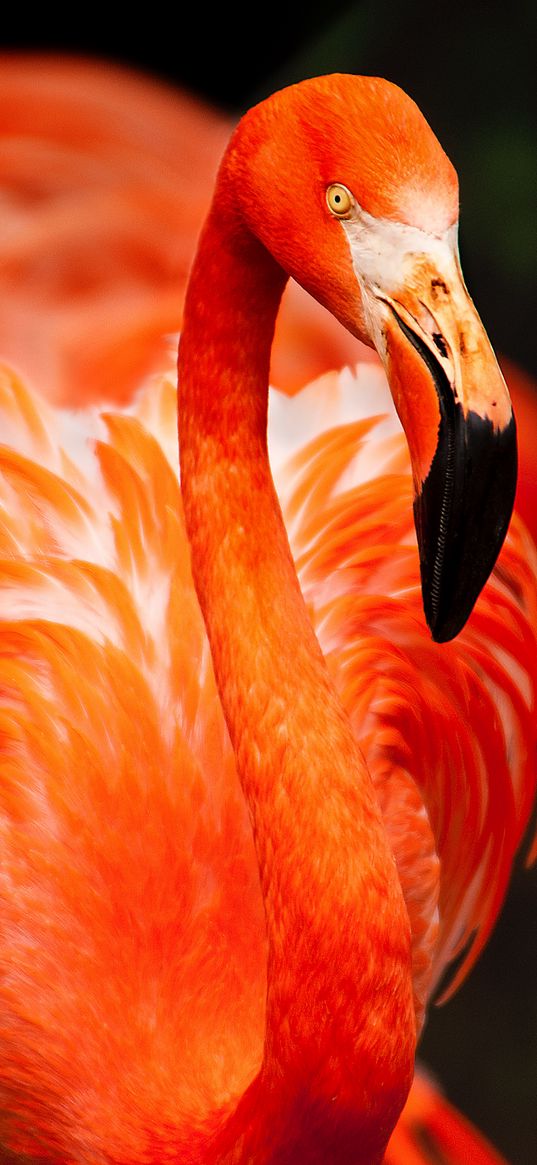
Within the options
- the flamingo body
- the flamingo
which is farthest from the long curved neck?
the flamingo body

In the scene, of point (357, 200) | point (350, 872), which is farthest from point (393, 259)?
point (350, 872)

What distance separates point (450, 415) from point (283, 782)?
12.1 inches

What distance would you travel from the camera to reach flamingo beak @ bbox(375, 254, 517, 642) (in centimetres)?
64

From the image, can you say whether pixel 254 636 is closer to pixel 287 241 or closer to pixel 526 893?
pixel 287 241

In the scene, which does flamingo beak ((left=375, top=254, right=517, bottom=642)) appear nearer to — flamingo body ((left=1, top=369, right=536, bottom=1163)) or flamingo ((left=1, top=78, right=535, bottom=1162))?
flamingo ((left=1, top=78, right=535, bottom=1162))

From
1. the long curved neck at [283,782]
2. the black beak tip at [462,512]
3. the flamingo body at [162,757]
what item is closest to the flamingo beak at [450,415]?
the black beak tip at [462,512]

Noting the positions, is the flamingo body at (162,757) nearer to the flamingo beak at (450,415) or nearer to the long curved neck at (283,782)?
the long curved neck at (283,782)

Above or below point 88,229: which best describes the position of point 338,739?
below

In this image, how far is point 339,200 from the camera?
2.27 ft

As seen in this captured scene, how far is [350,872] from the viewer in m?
0.81

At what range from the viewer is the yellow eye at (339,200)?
68cm

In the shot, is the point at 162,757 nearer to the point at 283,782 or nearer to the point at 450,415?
the point at 283,782

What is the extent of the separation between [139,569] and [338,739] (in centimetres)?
47

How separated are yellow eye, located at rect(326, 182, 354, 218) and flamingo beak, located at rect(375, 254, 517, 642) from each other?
0.05 m
